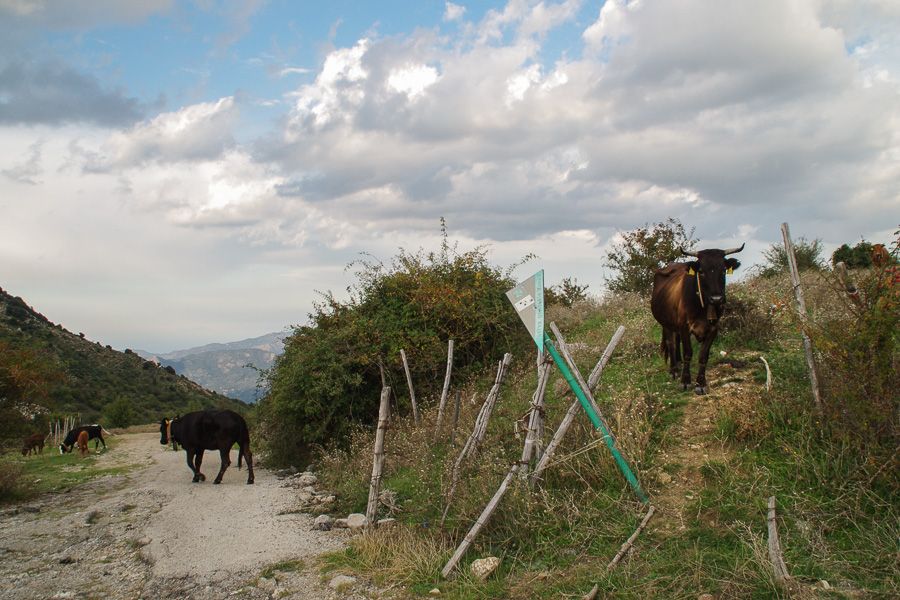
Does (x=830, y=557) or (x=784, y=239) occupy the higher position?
(x=784, y=239)

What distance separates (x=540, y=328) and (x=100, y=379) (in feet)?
165

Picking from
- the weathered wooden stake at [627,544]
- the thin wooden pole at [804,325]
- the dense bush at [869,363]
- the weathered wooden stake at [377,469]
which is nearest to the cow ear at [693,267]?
the thin wooden pole at [804,325]

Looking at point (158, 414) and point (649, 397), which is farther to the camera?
point (158, 414)

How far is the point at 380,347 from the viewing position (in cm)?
1463

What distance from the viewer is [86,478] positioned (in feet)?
47.5

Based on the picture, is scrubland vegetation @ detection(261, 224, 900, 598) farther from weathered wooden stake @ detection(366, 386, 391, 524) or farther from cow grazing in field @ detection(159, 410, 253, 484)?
cow grazing in field @ detection(159, 410, 253, 484)

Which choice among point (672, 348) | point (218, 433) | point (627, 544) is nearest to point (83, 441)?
point (218, 433)

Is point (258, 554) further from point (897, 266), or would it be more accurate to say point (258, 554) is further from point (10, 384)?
point (10, 384)

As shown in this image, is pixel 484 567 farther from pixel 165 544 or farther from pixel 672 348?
pixel 672 348

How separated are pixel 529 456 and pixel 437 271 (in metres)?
10.4

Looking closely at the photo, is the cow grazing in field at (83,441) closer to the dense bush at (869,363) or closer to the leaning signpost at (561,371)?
the leaning signpost at (561,371)

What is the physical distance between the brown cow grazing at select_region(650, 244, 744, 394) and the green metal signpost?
2.71m

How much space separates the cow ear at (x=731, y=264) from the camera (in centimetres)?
837

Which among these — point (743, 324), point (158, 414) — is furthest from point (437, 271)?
point (158, 414)
